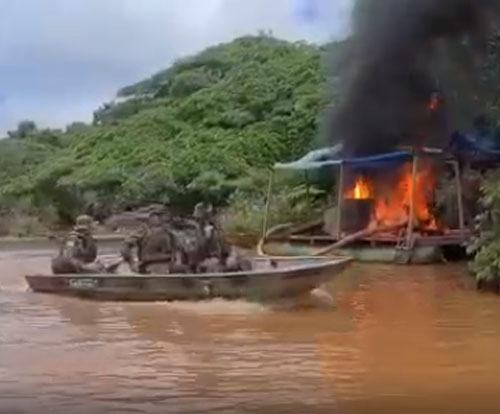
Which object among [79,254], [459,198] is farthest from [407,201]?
[79,254]

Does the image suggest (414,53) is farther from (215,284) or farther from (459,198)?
(459,198)

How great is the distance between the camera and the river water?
7348 mm

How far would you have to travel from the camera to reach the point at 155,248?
13406 millimetres

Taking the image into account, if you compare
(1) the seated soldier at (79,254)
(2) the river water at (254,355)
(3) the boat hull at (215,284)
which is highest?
(1) the seated soldier at (79,254)

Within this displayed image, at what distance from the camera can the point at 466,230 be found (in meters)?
19.4

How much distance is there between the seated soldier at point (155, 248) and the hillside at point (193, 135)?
12.9 meters

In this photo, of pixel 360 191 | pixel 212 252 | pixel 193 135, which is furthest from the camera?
pixel 193 135

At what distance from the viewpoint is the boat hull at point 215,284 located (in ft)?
40.3

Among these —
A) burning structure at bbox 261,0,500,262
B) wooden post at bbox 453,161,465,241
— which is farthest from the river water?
wooden post at bbox 453,161,465,241

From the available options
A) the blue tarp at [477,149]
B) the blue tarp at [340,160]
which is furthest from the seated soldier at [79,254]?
the blue tarp at [477,149]

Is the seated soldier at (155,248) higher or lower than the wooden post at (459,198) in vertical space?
lower

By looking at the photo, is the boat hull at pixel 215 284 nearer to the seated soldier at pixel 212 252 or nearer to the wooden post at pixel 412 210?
the seated soldier at pixel 212 252

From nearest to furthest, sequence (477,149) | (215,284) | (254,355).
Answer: (254,355) → (215,284) → (477,149)

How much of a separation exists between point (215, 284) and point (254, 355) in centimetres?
324
